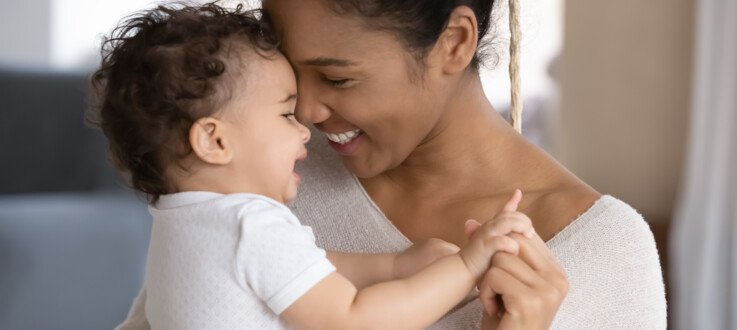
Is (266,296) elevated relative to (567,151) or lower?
elevated

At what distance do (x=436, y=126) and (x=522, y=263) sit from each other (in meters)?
0.44

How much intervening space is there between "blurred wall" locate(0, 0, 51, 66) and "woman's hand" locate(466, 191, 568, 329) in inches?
109

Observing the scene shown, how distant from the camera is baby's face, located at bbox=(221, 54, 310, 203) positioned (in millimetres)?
1413

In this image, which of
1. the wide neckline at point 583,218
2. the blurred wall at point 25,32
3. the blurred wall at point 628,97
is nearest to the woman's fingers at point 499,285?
the wide neckline at point 583,218

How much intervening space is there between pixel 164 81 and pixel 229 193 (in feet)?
0.53

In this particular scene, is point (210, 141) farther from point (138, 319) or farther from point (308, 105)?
point (138, 319)

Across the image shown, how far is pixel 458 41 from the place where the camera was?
1.68 meters

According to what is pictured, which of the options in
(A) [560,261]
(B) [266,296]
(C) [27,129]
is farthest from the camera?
(C) [27,129]

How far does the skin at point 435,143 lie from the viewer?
4.66 ft

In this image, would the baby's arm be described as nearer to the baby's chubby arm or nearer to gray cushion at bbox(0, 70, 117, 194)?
the baby's chubby arm

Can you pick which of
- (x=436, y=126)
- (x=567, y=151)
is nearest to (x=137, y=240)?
(x=567, y=151)

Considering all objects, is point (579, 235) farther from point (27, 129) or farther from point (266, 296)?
point (27, 129)

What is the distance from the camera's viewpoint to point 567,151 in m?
4.80

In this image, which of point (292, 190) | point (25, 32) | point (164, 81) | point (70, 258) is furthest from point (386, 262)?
point (25, 32)
